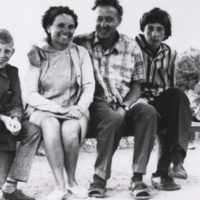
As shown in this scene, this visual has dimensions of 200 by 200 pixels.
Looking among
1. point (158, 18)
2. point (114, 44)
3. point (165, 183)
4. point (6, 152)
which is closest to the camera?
point (6, 152)

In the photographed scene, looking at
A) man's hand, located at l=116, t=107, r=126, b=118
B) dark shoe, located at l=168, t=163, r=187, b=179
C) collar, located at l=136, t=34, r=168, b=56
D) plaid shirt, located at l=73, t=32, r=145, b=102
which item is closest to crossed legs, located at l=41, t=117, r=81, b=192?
man's hand, located at l=116, t=107, r=126, b=118

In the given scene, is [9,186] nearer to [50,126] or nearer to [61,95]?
[50,126]

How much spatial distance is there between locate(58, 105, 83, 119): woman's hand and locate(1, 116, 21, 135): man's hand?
0.38m

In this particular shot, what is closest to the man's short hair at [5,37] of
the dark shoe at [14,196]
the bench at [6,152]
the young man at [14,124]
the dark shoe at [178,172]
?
the young man at [14,124]

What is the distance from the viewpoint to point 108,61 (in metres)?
3.72

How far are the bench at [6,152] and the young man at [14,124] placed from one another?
4cm

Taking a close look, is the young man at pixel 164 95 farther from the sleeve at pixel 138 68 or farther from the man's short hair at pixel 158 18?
the sleeve at pixel 138 68

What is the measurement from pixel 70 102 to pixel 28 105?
0.36 m

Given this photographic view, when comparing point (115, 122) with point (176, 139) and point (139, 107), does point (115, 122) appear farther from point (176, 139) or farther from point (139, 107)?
point (176, 139)

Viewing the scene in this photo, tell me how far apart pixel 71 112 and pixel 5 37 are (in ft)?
2.60

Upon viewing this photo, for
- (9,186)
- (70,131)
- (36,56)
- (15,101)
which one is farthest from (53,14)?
(9,186)

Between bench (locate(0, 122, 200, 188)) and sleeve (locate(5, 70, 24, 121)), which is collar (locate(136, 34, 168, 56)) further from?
bench (locate(0, 122, 200, 188))

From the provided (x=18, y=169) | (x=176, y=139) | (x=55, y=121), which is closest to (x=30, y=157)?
(x=18, y=169)

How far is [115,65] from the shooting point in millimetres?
3719
